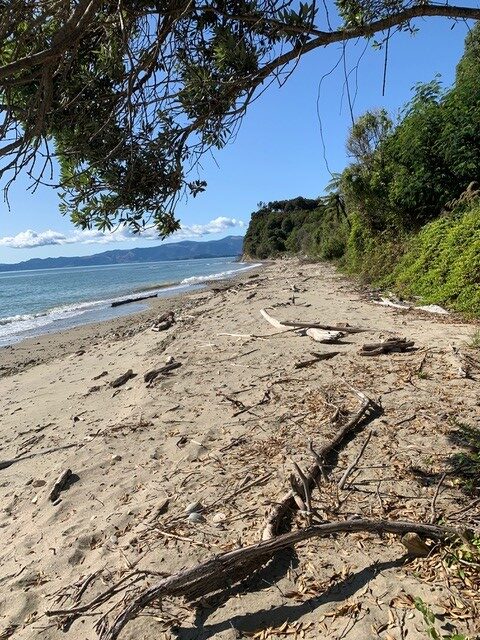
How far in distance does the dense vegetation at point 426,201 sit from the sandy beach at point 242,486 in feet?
10.8

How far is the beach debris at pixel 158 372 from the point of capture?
7.42m

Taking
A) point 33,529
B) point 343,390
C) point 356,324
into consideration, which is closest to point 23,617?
point 33,529

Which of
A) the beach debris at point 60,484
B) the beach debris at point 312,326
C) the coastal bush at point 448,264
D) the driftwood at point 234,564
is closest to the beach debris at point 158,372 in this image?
the beach debris at point 312,326

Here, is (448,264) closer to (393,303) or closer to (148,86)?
(393,303)

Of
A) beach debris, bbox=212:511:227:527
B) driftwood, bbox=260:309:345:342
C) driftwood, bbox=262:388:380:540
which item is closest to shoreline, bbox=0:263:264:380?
driftwood, bbox=260:309:345:342

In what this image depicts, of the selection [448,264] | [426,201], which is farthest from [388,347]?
[426,201]

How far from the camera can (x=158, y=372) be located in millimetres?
7621

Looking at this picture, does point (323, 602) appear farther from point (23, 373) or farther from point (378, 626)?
point (23, 373)

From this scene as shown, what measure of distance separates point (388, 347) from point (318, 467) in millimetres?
3400

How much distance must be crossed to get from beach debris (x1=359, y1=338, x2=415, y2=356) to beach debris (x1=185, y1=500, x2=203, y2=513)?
12.4ft

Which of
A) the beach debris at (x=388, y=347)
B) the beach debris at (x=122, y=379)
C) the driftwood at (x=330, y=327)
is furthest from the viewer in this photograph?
the driftwood at (x=330, y=327)

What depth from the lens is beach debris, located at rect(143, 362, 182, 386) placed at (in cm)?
742

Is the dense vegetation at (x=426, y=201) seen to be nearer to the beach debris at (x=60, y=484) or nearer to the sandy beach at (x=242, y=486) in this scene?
the sandy beach at (x=242, y=486)

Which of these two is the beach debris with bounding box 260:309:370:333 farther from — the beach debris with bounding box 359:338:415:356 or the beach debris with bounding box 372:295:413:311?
the beach debris with bounding box 372:295:413:311
